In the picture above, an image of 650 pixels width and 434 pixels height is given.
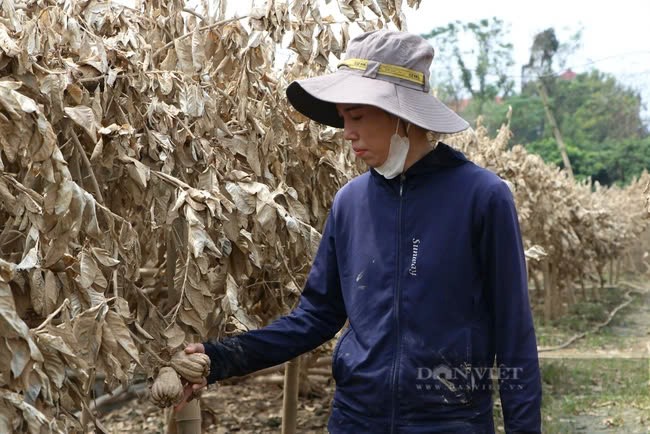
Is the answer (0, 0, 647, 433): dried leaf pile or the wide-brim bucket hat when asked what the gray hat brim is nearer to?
→ the wide-brim bucket hat

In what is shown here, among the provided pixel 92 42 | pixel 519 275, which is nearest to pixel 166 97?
pixel 92 42

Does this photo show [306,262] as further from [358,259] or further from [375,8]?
[358,259]

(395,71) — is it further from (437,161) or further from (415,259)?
(415,259)

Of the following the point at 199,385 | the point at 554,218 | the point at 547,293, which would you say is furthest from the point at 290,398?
the point at 547,293

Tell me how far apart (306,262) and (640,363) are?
7193 millimetres

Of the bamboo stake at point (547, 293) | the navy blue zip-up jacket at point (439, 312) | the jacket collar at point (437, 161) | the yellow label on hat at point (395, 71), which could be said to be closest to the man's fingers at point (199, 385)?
the navy blue zip-up jacket at point (439, 312)

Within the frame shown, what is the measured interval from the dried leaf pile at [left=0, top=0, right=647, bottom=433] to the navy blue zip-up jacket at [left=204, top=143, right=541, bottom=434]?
15.7 inches

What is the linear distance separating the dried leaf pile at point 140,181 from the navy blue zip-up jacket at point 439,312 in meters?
0.40

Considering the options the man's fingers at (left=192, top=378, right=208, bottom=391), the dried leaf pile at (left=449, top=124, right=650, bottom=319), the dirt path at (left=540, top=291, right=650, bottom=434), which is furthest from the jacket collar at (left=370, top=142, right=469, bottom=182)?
the dried leaf pile at (left=449, top=124, right=650, bottom=319)

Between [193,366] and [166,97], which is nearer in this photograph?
[193,366]

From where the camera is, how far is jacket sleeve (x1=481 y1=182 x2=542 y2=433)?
208 centimetres

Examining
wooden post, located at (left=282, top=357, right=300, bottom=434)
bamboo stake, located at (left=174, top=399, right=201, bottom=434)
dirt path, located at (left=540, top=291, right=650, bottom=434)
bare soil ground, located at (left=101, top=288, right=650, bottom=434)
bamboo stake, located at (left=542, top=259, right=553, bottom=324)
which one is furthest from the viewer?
bamboo stake, located at (left=542, top=259, right=553, bottom=324)

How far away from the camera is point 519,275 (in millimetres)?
2096

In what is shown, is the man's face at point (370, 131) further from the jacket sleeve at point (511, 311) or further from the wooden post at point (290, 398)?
the wooden post at point (290, 398)
